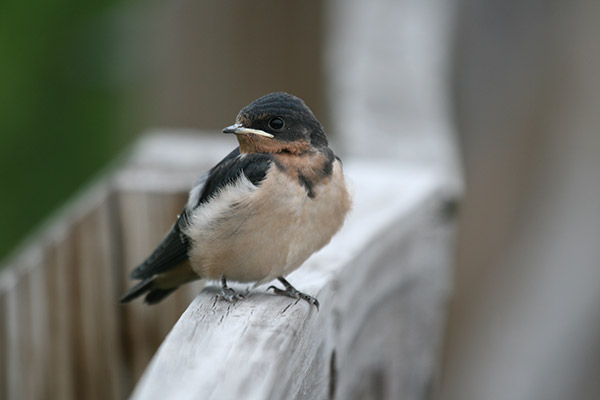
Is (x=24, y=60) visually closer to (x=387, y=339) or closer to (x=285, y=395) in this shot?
(x=387, y=339)

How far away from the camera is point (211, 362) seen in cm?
132

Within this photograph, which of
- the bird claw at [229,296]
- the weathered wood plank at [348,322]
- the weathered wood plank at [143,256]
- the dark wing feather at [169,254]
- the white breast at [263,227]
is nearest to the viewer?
the weathered wood plank at [348,322]

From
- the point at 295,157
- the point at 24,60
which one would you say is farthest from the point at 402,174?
the point at 24,60

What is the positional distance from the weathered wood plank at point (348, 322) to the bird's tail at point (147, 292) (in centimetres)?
48

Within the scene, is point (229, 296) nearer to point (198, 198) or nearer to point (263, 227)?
point (263, 227)

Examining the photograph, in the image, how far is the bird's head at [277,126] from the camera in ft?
8.19

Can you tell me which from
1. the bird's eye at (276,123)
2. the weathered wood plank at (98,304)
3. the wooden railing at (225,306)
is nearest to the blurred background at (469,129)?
the wooden railing at (225,306)

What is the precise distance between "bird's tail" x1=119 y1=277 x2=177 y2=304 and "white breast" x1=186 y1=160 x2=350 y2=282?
0.19 metres

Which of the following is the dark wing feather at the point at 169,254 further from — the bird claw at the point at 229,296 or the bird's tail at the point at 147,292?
the bird claw at the point at 229,296

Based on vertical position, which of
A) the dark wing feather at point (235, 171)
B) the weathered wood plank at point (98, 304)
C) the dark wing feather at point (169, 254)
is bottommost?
the weathered wood plank at point (98, 304)

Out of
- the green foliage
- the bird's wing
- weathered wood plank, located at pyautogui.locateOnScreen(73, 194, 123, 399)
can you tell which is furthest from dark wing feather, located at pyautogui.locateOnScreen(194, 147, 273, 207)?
the green foliage

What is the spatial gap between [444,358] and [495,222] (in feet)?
3.34

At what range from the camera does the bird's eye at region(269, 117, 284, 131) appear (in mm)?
2526

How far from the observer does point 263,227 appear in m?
2.39
